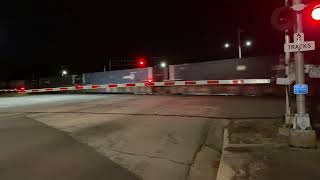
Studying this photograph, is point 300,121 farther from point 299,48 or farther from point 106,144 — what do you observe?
point 106,144

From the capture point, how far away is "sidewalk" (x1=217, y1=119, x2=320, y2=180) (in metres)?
5.99

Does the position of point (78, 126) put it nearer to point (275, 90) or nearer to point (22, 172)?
point (22, 172)

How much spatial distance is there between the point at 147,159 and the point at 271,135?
3.41 m

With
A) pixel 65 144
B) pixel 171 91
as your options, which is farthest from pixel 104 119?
pixel 171 91

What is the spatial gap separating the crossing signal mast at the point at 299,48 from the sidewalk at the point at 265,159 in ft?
0.97

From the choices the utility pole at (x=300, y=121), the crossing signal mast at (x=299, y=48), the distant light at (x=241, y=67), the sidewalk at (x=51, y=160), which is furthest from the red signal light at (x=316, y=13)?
the distant light at (x=241, y=67)

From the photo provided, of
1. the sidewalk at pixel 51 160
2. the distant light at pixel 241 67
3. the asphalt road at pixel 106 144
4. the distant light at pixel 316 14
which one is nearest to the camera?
the sidewalk at pixel 51 160

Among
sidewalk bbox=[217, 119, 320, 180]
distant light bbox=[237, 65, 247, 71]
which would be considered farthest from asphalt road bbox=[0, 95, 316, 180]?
distant light bbox=[237, 65, 247, 71]

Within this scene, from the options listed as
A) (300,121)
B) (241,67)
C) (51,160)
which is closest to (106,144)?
(51,160)

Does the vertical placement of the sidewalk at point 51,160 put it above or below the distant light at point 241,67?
below

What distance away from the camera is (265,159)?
6.88m

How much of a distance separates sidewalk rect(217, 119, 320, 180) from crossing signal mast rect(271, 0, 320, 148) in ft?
0.97

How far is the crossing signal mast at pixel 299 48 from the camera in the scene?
24.8 ft

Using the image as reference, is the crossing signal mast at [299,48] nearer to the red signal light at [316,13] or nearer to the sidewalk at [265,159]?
the red signal light at [316,13]
